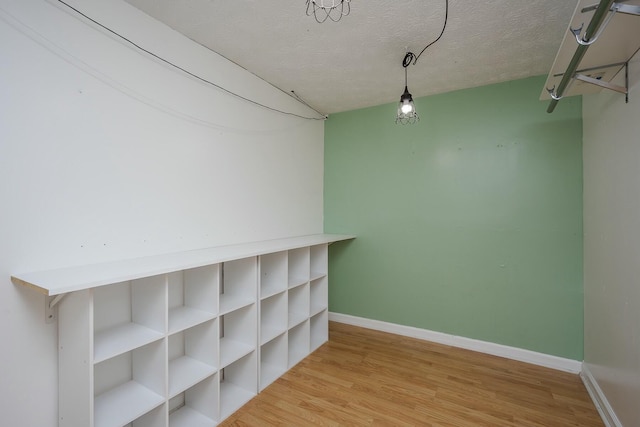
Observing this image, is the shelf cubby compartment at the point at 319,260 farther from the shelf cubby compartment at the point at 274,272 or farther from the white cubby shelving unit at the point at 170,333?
the shelf cubby compartment at the point at 274,272

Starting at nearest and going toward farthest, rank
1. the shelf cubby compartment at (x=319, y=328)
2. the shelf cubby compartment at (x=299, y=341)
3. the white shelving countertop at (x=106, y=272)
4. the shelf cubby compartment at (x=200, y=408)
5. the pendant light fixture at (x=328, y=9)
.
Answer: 1. the white shelving countertop at (x=106, y=272)
2. the pendant light fixture at (x=328, y=9)
3. the shelf cubby compartment at (x=200, y=408)
4. the shelf cubby compartment at (x=299, y=341)
5. the shelf cubby compartment at (x=319, y=328)

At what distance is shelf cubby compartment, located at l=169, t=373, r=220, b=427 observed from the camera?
5.84 feet

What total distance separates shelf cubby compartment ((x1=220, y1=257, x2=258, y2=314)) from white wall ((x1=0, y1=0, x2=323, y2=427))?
0.25 metres

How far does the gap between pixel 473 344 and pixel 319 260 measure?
65.8 inches

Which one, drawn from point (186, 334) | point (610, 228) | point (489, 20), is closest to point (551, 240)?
point (610, 228)

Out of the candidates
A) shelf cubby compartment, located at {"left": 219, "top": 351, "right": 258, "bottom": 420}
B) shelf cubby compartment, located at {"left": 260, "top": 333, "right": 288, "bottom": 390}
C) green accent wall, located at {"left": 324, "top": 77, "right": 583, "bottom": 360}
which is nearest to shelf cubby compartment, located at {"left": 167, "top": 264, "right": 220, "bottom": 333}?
shelf cubby compartment, located at {"left": 219, "top": 351, "right": 258, "bottom": 420}

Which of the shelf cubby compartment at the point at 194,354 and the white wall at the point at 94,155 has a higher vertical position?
the white wall at the point at 94,155

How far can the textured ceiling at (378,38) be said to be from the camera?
5.57ft

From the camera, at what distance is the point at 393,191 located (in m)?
3.18

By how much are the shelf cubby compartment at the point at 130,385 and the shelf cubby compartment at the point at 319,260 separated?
165cm

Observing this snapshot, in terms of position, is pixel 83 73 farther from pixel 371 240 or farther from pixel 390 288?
pixel 390 288

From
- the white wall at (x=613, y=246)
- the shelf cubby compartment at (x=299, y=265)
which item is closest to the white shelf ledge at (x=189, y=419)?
the shelf cubby compartment at (x=299, y=265)

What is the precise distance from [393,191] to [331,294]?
1.46m

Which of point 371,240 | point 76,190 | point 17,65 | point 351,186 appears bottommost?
point 371,240
